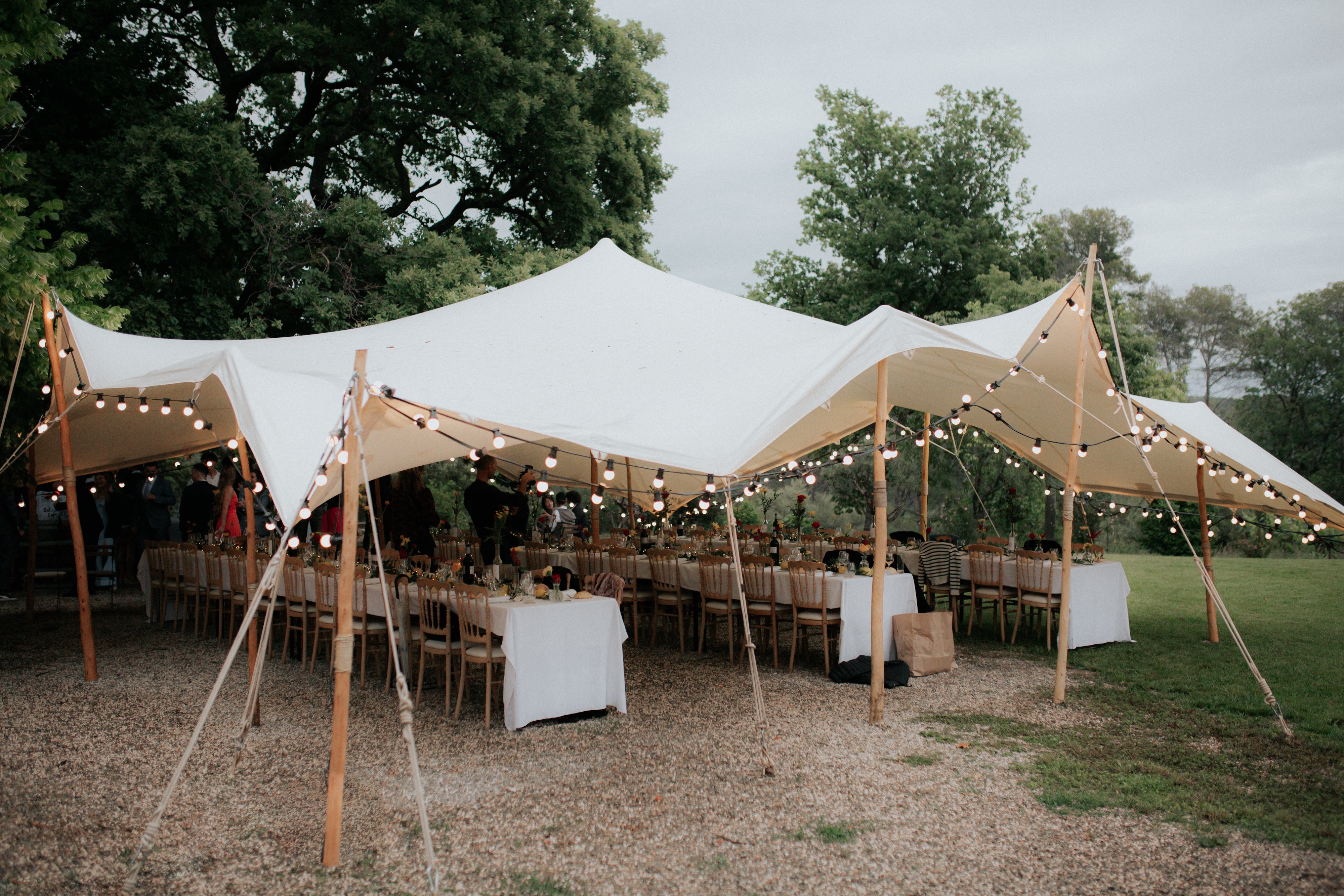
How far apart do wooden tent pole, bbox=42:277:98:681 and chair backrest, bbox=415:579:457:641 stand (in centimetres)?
268

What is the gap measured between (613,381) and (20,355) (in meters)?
4.50

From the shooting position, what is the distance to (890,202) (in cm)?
1909

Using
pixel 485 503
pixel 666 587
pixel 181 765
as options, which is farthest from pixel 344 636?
pixel 666 587

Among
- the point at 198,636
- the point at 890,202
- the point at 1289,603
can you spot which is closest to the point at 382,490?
the point at 198,636

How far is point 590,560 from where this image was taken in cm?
897

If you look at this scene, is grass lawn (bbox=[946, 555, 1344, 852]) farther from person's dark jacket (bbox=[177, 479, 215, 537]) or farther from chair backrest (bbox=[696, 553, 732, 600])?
person's dark jacket (bbox=[177, 479, 215, 537])

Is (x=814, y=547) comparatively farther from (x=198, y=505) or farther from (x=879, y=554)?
(x=198, y=505)

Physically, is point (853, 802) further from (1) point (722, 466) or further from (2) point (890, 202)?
(2) point (890, 202)

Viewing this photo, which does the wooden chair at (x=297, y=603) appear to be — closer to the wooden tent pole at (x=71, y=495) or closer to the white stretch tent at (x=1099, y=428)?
the wooden tent pole at (x=71, y=495)

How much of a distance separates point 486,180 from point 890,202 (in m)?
9.30

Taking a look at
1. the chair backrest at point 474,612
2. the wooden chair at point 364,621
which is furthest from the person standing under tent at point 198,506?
the chair backrest at point 474,612

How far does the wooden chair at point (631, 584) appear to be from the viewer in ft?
26.7

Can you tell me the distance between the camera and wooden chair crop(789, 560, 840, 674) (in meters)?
6.91

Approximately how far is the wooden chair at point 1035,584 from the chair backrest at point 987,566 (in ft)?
0.64
